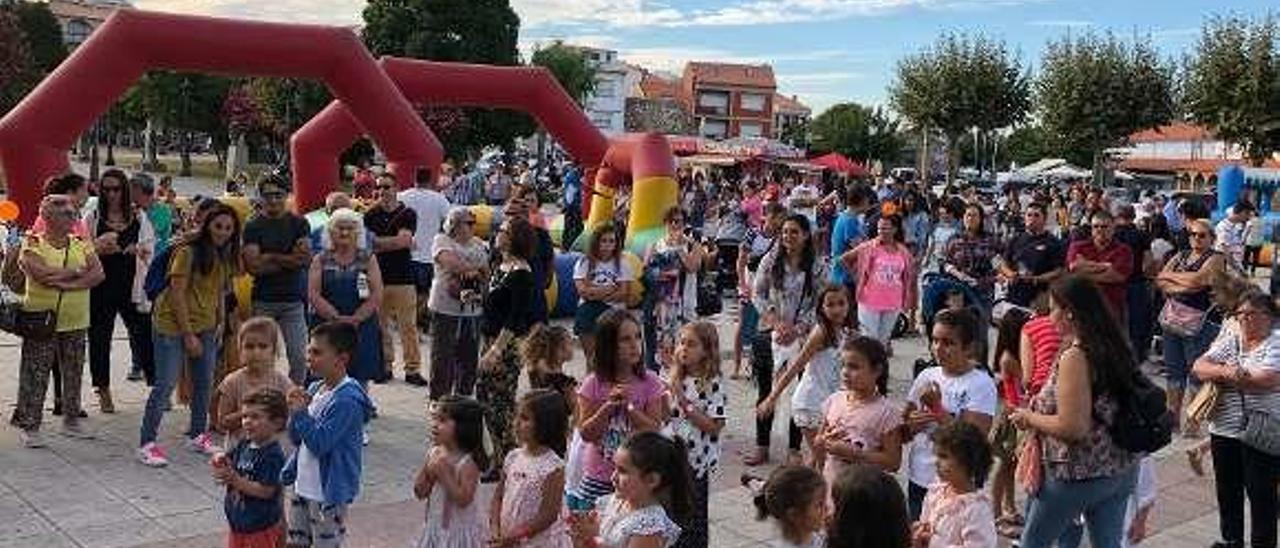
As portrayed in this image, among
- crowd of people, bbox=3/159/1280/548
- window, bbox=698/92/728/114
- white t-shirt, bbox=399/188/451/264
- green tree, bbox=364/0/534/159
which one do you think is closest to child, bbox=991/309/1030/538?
crowd of people, bbox=3/159/1280/548

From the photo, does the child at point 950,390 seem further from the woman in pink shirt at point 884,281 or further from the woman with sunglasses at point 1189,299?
the woman with sunglasses at point 1189,299

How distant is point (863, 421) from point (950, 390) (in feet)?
1.60

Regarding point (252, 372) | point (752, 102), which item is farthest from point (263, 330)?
point (752, 102)

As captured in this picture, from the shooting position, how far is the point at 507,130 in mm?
48094

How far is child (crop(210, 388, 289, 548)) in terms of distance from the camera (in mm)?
4625

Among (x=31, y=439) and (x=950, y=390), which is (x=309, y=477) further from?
(x=31, y=439)

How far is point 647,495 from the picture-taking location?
377cm

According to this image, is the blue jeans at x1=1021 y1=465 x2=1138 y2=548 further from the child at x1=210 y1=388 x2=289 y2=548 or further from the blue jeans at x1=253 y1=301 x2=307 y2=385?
the blue jeans at x1=253 y1=301 x2=307 y2=385

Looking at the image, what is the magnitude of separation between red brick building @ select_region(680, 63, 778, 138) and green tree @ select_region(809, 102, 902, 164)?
63.0 feet

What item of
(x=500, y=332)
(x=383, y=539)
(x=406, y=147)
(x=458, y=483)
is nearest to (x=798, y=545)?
(x=458, y=483)

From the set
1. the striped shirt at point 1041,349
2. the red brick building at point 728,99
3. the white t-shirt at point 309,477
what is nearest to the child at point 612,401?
the white t-shirt at point 309,477

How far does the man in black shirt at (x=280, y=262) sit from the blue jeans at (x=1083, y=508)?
15.6 ft

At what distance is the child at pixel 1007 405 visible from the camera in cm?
613

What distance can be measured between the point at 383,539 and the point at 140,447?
2079 mm
